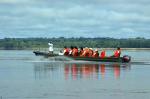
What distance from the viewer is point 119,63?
5688cm

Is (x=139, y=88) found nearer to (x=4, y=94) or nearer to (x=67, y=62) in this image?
(x=4, y=94)

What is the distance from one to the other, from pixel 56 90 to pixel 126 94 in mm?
3749

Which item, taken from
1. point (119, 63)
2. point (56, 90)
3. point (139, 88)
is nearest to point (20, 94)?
point (56, 90)

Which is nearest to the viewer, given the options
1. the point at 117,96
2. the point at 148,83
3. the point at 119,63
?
the point at 117,96

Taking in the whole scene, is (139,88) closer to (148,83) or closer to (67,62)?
(148,83)

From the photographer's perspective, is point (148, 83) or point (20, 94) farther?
point (148, 83)

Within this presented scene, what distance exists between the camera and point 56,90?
1141 inches

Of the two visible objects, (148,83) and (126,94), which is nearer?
(126,94)

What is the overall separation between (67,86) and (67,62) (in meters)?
29.6

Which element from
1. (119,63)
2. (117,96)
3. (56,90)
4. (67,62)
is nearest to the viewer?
(117,96)

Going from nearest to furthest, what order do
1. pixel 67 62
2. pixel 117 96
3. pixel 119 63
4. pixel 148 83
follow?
pixel 117 96, pixel 148 83, pixel 119 63, pixel 67 62

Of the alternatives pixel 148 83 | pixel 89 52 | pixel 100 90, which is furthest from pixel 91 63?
pixel 100 90

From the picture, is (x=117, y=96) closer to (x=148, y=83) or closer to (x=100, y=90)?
(x=100, y=90)

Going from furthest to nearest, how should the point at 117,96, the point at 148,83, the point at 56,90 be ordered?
1. the point at 148,83
2. the point at 56,90
3. the point at 117,96
